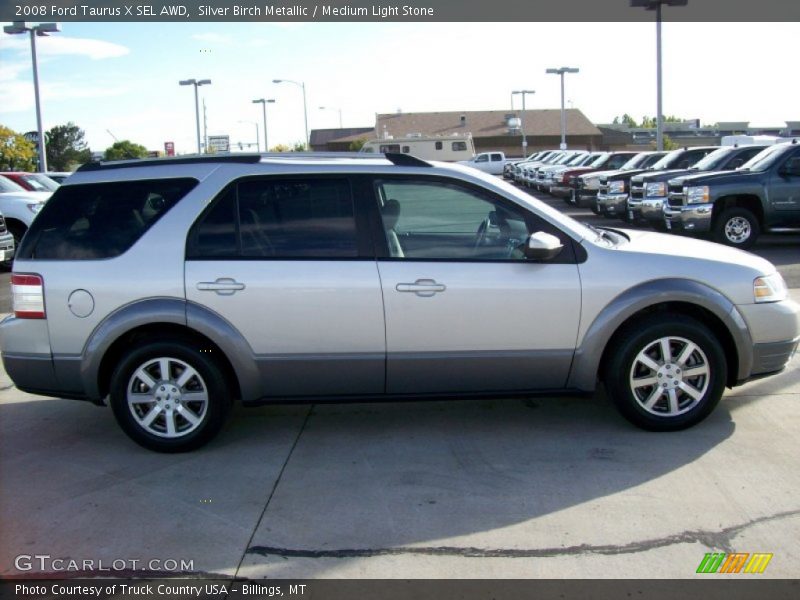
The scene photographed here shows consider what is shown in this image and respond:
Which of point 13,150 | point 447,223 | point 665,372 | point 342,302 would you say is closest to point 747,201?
point 665,372

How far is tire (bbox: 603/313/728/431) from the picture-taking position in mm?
5211

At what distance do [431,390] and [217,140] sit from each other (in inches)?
1897

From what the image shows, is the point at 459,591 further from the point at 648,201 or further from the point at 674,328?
the point at 648,201

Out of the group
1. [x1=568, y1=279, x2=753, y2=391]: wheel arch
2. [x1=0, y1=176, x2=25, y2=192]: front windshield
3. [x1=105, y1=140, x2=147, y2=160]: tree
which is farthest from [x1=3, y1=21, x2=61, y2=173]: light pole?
[x1=568, y1=279, x2=753, y2=391]: wheel arch

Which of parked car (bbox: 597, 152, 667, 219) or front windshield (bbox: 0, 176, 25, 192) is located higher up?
front windshield (bbox: 0, 176, 25, 192)

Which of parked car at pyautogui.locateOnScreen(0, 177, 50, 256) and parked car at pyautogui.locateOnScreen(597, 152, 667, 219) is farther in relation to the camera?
parked car at pyautogui.locateOnScreen(597, 152, 667, 219)

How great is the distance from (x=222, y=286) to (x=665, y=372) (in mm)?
2849

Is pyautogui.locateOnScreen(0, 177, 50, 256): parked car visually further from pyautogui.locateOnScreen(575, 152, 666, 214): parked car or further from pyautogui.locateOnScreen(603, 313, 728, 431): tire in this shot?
pyautogui.locateOnScreen(603, 313, 728, 431): tire

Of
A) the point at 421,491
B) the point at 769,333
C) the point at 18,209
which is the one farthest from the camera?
the point at 18,209

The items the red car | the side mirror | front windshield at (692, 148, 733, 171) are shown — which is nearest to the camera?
the side mirror

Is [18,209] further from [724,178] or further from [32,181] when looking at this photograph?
[724,178]

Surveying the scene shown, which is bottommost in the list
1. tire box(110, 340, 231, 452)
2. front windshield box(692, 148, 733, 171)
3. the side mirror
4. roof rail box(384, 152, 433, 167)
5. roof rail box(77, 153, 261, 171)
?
tire box(110, 340, 231, 452)

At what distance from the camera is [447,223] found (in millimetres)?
5398

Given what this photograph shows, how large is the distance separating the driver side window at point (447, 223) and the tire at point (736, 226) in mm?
10260
